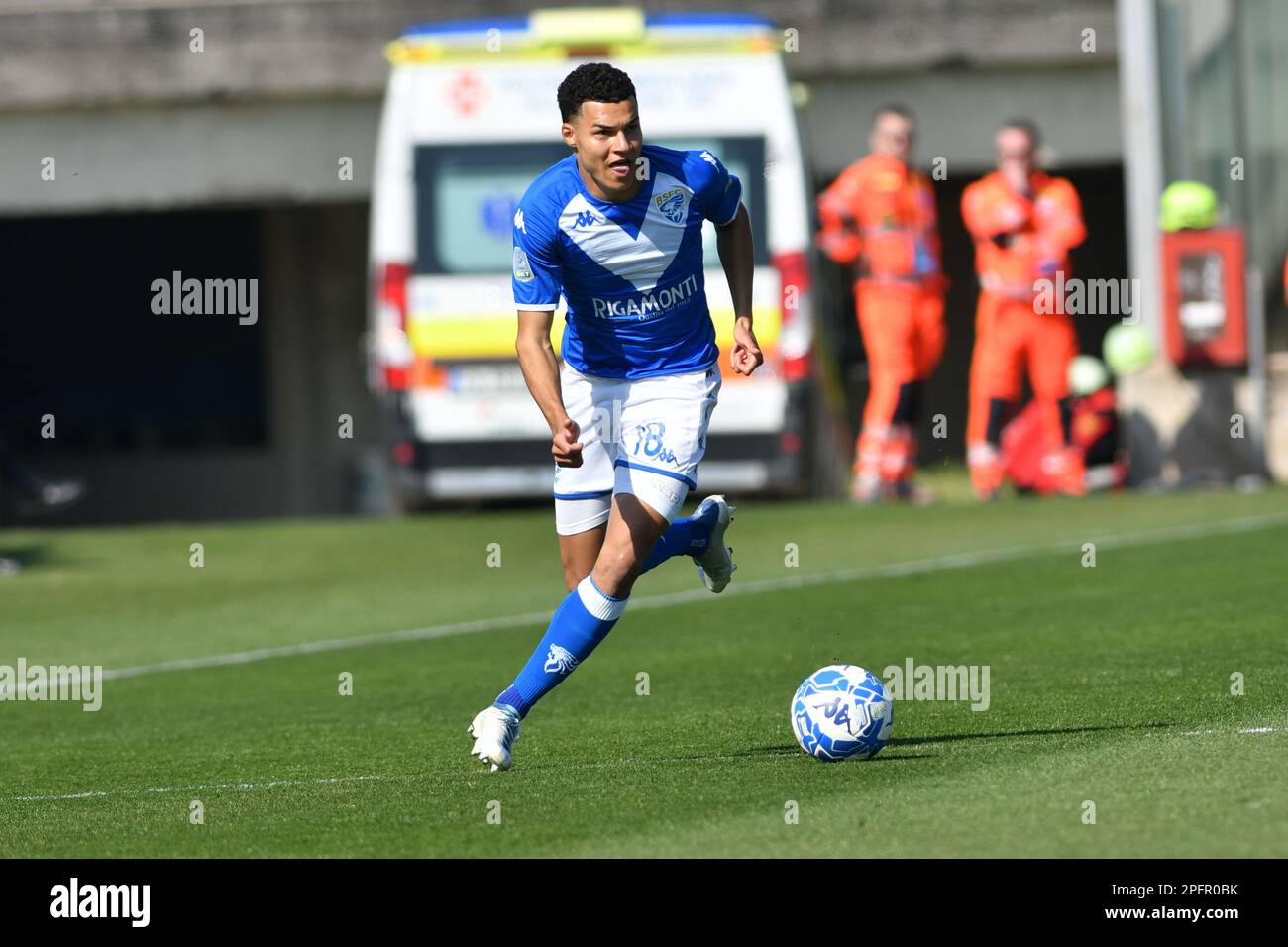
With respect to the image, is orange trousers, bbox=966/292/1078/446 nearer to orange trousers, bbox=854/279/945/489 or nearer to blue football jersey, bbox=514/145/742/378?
orange trousers, bbox=854/279/945/489

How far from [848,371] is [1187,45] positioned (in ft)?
13.1

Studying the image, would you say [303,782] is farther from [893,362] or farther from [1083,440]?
[1083,440]

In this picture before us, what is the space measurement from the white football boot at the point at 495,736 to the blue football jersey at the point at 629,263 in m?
1.21

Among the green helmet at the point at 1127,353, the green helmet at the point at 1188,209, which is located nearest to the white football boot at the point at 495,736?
the green helmet at the point at 1127,353

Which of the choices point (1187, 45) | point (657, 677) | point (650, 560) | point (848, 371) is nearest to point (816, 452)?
point (848, 371)

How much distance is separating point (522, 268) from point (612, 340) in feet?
1.33

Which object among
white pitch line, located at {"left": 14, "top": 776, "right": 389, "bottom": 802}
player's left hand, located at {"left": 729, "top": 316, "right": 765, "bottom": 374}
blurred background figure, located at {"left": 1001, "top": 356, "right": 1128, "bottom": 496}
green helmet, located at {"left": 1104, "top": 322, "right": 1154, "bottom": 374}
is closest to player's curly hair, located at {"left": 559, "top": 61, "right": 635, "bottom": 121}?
player's left hand, located at {"left": 729, "top": 316, "right": 765, "bottom": 374}

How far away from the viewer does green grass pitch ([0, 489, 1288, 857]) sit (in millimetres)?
6258

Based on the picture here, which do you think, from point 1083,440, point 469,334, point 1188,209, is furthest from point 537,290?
point 1188,209

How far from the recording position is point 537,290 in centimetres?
750

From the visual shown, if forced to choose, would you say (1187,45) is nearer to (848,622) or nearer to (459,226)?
(459,226)

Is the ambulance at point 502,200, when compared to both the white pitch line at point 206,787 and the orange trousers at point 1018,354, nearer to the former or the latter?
the orange trousers at point 1018,354

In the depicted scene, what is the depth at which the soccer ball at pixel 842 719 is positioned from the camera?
7.26 meters

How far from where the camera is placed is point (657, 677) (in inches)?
405
